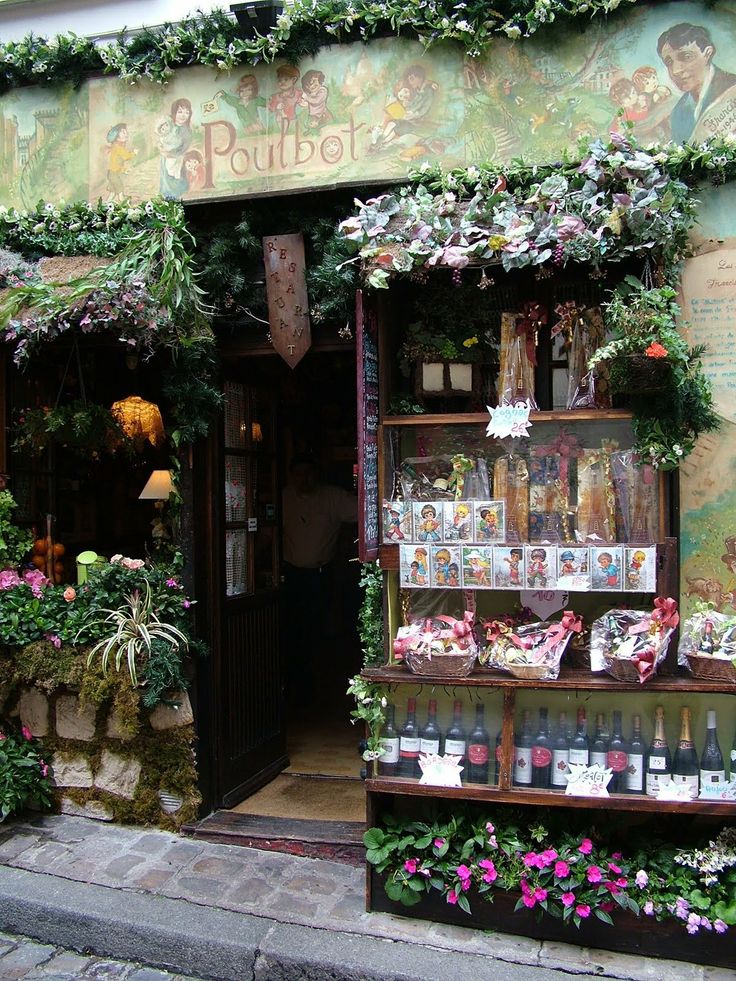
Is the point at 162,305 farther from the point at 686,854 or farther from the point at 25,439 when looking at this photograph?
the point at 686,854

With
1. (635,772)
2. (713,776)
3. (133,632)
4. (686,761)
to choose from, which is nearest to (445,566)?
(635,772)

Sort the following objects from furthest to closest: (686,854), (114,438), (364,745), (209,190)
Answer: (114,438) → (209,190) → (364,745) → (686,854)

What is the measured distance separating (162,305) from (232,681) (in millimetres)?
2542

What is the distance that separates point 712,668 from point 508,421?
1.57 m

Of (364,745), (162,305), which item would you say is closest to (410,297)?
(162,305)

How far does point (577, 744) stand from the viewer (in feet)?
13.4

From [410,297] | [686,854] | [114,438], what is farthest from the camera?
[114,438]

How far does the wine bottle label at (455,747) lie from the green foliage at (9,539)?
314 cm

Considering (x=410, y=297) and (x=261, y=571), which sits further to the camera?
(x=261, y=571)

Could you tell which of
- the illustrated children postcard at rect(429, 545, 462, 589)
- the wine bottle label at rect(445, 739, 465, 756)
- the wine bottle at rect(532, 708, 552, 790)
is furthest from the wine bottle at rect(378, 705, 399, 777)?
the illustrated children postcard at rect(429, 545, 462, 589)

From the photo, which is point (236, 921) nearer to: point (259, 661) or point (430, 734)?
point (430, 734)

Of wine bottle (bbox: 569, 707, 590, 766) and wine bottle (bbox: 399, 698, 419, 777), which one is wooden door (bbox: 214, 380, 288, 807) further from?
wine bottle (bbox: 569, 707, 590, 766)

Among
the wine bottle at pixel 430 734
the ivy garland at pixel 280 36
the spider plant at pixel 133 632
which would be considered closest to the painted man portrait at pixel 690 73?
the ivy garland at pixel 280 36

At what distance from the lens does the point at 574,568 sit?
4.09 metres
